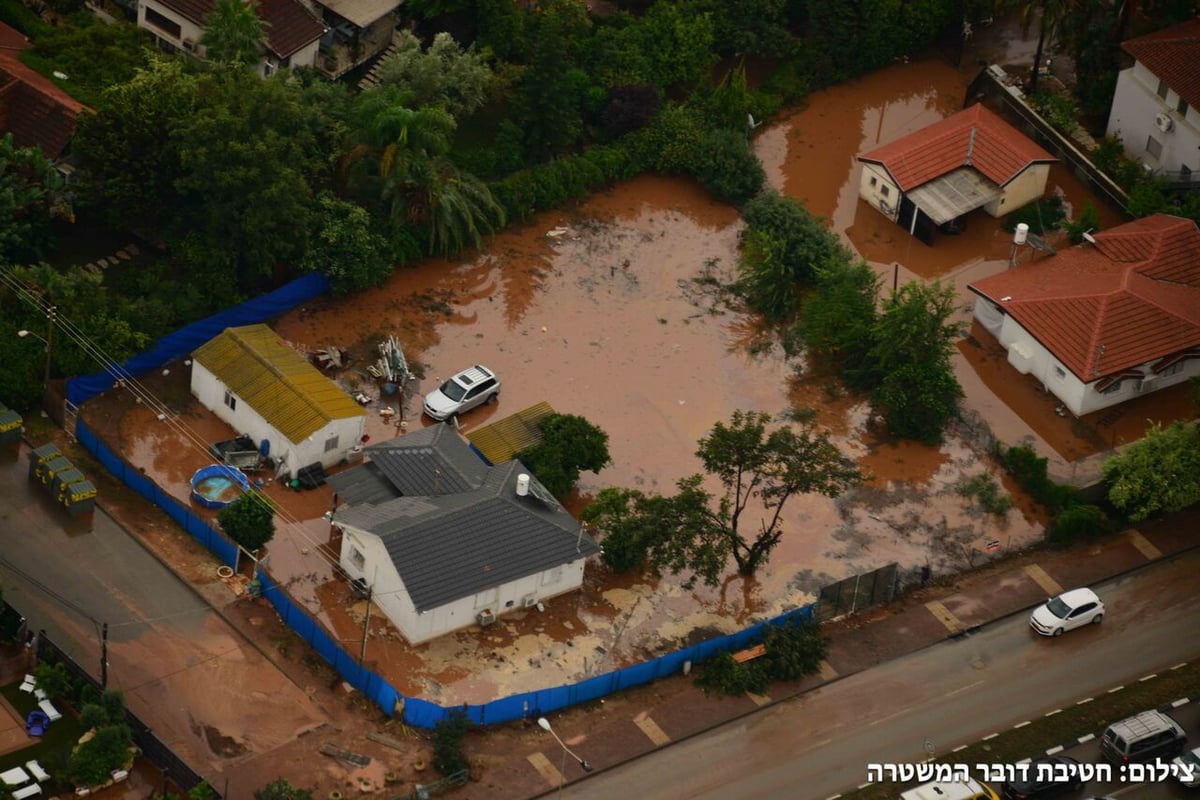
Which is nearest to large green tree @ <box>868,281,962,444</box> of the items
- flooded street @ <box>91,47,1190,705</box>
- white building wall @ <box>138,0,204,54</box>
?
flooded street @ <box>91,47,1190,705</box>

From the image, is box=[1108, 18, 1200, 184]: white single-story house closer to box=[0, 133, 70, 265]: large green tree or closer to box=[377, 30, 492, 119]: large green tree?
box=[377, 30, 492, 119]: large green tree

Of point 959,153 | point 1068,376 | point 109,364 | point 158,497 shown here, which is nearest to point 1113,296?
point 1068,376

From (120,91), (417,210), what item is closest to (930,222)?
(417,210)

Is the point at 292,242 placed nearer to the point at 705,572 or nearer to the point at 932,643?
the point at 705,572

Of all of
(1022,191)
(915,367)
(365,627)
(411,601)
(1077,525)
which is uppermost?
(1022,191)

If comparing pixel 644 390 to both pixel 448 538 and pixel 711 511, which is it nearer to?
pixel 711 511
